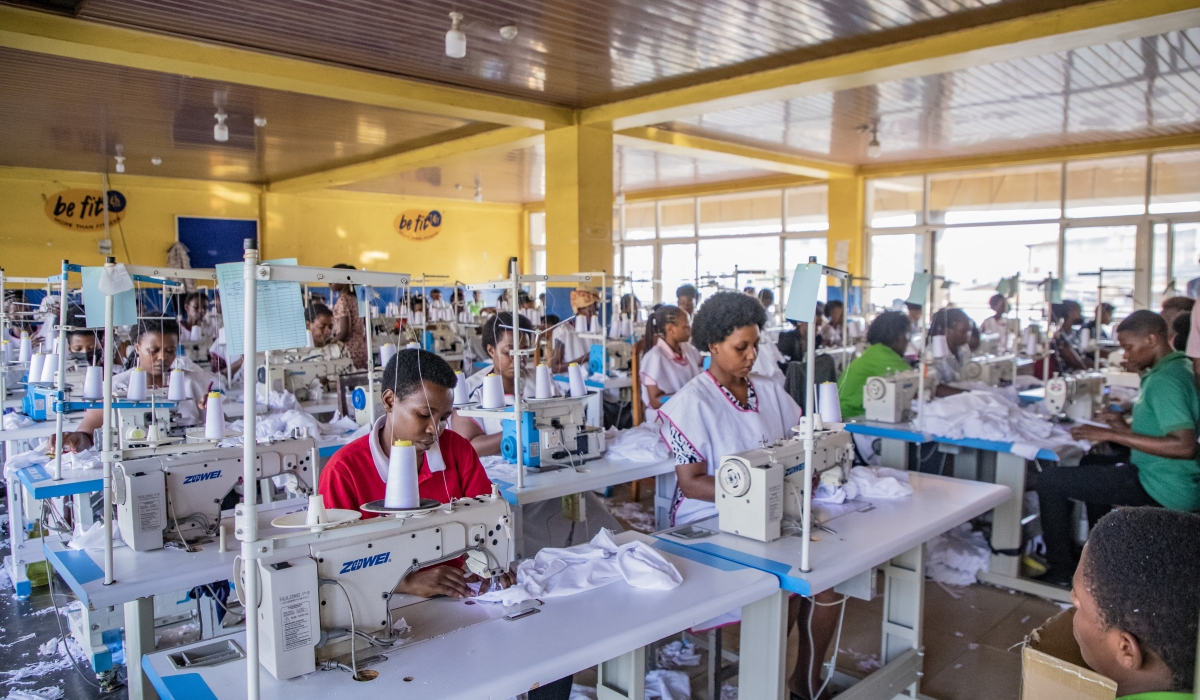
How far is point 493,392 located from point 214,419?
1.03 meters

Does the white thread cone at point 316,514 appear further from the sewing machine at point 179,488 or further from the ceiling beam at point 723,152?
the ceiling beam at point 723,152

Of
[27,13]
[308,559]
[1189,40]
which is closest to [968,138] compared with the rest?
[1189,40]

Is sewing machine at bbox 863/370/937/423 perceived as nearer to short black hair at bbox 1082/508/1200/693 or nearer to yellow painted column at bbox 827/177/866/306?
short black hair at bbox 1082/508/1200/693

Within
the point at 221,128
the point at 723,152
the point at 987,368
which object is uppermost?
the point at 723,152

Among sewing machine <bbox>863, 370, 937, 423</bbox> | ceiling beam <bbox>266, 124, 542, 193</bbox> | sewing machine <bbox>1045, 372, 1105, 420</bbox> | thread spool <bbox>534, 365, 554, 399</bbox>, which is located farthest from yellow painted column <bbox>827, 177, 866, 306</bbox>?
thread spool <bbox>534, 365, 554, 399</bbox>

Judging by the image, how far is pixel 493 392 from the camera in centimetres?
325

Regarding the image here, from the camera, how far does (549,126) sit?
8.03m

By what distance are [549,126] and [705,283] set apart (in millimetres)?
2243

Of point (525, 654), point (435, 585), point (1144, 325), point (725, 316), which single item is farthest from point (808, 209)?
point (525, 654)

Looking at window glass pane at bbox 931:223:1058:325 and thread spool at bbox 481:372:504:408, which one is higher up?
window glass pane at bbox 931:223:1058:325

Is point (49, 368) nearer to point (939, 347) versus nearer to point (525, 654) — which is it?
point (525, 654)

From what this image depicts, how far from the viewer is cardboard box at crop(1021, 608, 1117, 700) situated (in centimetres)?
128

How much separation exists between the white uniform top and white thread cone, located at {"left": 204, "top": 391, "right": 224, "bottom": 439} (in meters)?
2.56

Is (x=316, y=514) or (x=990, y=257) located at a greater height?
(x=990, y=257)
